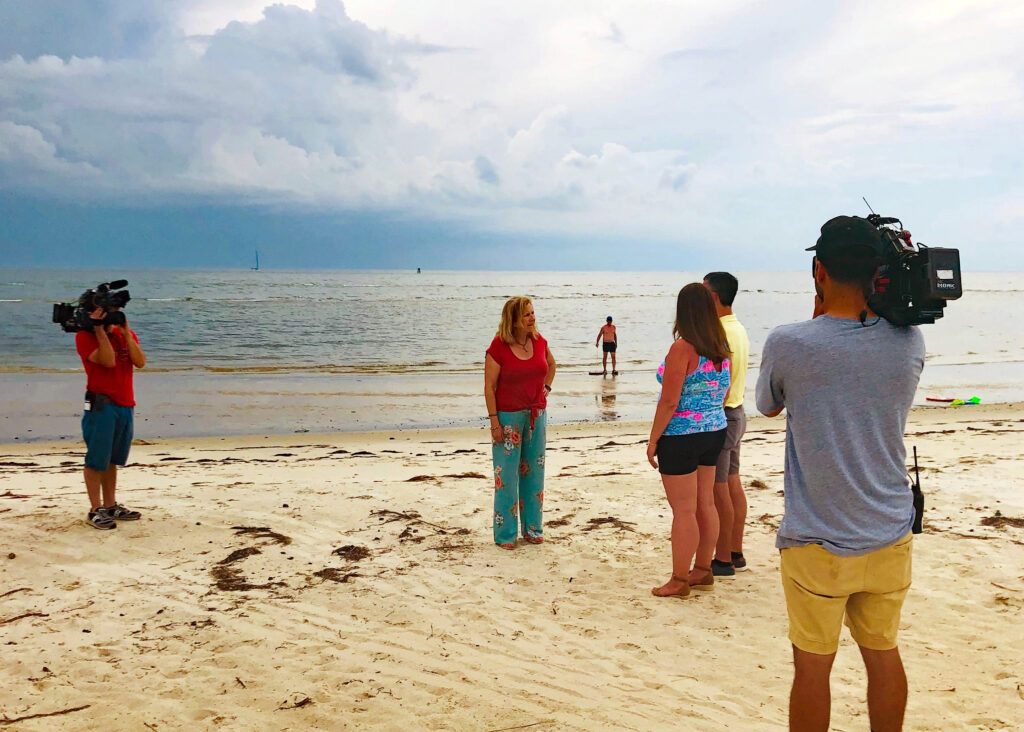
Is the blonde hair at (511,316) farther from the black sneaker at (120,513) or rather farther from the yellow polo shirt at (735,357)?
the black sneaker at (120,513)

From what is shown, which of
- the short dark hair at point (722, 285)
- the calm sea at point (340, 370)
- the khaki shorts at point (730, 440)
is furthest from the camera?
the calm sea at point (340, 370)

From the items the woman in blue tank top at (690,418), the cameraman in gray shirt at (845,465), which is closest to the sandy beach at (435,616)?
the woman in blue tank top at (690,418)

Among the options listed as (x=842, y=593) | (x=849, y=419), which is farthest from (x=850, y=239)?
(x=842, y=593)

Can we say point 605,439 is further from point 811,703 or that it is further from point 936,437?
point 811,703

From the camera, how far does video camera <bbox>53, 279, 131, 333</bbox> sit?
5668mm

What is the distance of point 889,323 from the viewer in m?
2.31

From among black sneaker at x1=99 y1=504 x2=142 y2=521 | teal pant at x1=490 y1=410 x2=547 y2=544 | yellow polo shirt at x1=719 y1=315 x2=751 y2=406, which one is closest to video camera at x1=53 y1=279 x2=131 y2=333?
black sneaker at x1=99 y1=504 x2=142 y2=521

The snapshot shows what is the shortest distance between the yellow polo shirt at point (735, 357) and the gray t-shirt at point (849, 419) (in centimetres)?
231

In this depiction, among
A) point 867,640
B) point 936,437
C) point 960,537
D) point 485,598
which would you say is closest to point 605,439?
point 936,437

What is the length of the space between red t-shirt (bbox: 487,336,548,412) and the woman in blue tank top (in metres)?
1.24

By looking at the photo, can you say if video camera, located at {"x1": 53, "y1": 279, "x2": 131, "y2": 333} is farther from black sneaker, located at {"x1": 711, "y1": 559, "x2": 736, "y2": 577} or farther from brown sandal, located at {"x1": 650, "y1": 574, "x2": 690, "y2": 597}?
black sneaker, located at {"x1": 711, "y1": 559, "x2": 736, "y2": 577}

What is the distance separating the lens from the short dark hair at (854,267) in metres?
2.33

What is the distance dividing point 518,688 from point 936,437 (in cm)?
876

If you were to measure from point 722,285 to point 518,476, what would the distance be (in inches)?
83.7
